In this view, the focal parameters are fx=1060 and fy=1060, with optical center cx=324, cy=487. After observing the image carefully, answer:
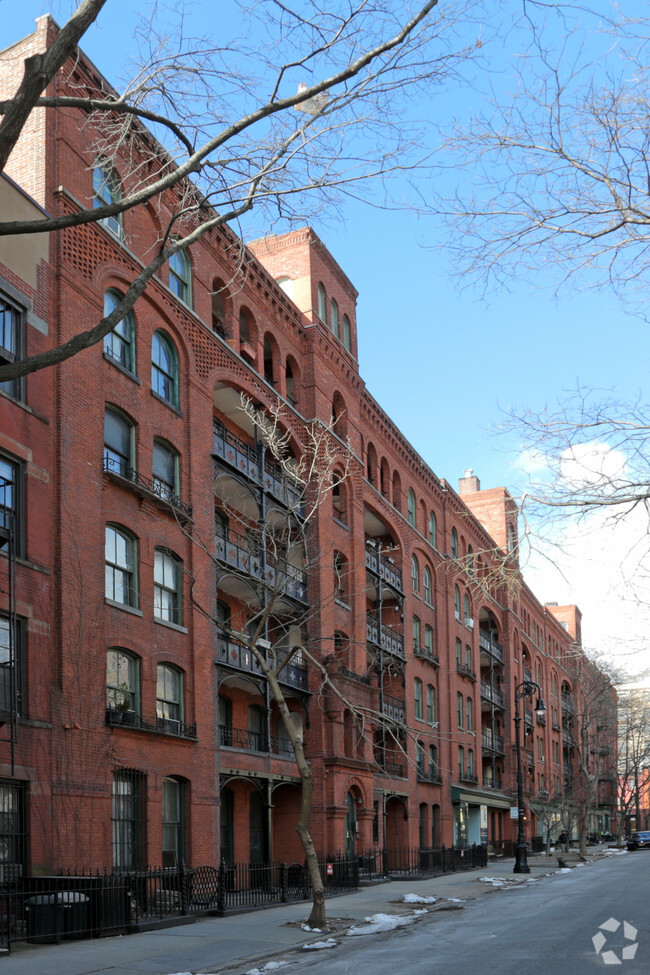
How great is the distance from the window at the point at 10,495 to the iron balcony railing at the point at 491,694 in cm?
4197

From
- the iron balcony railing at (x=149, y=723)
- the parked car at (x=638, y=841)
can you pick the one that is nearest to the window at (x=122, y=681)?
the iron balcony railing at (x=149, y=723)

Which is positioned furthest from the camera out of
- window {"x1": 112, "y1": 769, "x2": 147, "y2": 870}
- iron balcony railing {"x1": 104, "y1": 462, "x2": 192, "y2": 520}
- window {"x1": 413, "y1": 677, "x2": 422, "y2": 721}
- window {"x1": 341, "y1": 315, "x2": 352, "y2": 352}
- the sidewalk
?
window {"x1": 413, "y1": 677, "x2": 422, "y2": 721}

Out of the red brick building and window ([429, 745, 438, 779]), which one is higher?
the red brick building

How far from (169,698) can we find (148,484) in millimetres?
5103

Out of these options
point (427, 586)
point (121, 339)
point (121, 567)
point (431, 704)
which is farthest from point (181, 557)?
point (427, 586)

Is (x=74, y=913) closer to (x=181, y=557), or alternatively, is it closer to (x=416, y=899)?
(x=181, y=557)

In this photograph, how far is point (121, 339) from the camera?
24906mm

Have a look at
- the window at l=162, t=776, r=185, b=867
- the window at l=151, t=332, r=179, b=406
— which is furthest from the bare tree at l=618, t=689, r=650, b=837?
the window at l=151, t=332, r=179, b=406

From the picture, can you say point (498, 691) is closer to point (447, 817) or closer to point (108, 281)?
point (447, 817)

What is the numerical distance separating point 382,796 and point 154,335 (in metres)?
20.9

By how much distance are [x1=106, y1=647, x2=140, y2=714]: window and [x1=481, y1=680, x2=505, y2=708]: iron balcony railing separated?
37.4 m

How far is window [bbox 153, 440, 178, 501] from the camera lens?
1009 inches

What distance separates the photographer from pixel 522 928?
58.4ft

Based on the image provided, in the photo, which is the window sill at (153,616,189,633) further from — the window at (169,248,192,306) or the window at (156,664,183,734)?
the window at (169,248,192,306)
